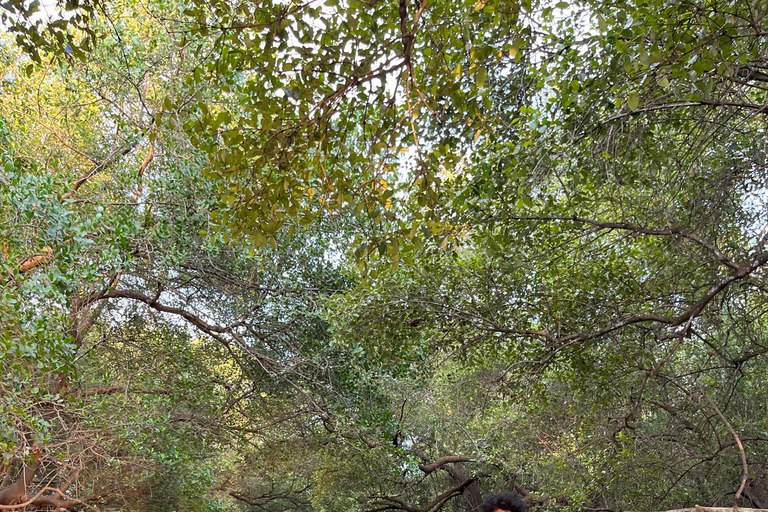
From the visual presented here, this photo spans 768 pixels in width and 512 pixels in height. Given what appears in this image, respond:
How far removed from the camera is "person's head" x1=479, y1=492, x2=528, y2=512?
12.7 feet

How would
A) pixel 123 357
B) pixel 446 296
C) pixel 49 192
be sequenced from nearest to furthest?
pixel 49 192 → pixel 446 296 → pixel 123 357

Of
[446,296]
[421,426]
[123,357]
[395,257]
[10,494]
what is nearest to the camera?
[395,257]

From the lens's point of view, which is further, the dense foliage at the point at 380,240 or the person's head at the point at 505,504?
the person's head at the point at 505,504

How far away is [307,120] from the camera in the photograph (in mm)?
2551

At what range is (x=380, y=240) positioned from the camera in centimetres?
269

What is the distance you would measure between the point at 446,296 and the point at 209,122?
389cm

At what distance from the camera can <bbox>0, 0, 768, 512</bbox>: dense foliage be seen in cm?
276

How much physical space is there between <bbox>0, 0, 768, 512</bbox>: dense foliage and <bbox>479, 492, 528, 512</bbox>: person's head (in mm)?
1361

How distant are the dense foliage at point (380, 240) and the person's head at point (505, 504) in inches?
53.6

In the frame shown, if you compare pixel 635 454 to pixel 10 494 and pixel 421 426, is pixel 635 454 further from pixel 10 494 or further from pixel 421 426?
pixel 10 494

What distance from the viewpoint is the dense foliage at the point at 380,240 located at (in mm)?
2756

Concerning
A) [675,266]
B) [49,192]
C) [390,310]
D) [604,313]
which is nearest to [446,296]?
[390,310]

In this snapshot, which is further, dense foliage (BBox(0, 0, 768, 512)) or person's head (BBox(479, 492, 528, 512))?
person's head (BBox(479, 492, 528, 512))

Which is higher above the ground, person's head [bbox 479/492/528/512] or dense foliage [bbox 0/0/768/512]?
dense foliage [bbox 0/0/768/512]
